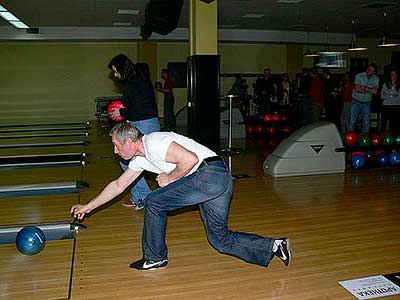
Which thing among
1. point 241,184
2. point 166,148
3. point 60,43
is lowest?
point 241,184

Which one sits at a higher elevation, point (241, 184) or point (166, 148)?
point (166, 148)

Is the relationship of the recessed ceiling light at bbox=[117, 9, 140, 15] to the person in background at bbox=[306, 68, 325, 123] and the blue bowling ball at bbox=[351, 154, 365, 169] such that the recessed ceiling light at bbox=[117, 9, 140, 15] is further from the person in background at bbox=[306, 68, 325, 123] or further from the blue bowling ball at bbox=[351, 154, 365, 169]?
the blue bowling ball at bbox=[351, 154, 365, 169]

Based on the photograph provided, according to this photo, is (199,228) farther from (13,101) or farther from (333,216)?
(13,101)

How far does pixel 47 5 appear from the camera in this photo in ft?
23.7

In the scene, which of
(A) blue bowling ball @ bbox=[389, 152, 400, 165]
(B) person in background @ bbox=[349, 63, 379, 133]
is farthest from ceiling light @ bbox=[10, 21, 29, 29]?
(A) blue bowling ball @ bbox=[389, 152, 400, 165]

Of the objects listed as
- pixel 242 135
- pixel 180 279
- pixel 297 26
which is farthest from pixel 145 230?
pixel 297 26

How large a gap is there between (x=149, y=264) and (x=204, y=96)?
11.1ft

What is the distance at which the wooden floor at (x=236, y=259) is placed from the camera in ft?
7.23

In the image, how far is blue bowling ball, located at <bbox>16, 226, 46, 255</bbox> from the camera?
2529 millimetres

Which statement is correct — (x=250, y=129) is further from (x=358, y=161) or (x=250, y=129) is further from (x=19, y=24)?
(x=19, y=24)

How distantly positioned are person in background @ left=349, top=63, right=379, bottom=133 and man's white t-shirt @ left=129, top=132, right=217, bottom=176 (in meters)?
3.99

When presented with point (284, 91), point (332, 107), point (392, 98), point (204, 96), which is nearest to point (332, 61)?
point (284, 91)

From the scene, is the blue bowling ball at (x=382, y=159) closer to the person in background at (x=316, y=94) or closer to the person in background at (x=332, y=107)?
the person in background at (x=316, y=94)

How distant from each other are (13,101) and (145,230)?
1067 cm
